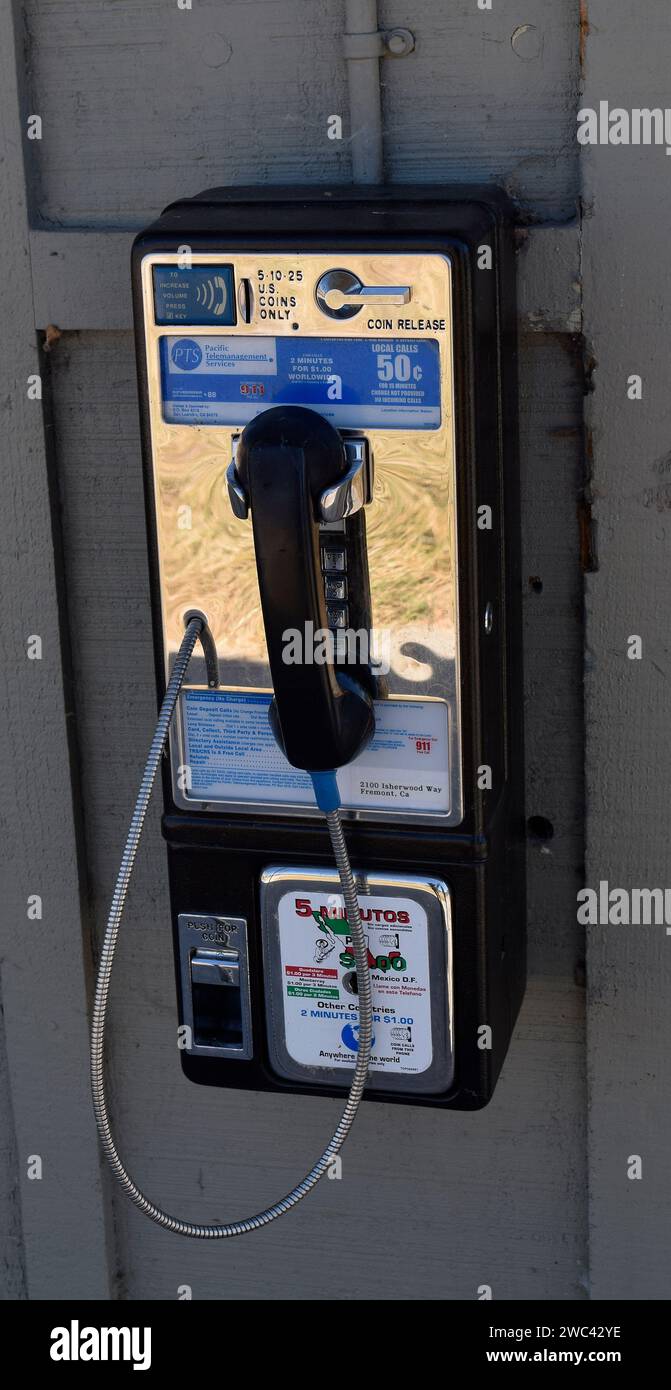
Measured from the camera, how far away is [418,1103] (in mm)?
1728

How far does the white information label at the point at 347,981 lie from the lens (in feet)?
5.48

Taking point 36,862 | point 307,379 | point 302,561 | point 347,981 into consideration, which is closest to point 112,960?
point 347,981

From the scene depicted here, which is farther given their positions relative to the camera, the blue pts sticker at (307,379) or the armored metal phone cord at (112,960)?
the armored metal phone cord at (112,960)

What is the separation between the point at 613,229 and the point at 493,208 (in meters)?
0.16

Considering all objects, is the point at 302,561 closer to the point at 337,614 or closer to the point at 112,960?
the point at 337,614

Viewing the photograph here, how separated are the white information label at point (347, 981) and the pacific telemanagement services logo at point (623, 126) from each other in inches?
32.2

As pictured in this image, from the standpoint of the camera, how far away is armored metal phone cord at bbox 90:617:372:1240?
1620mm

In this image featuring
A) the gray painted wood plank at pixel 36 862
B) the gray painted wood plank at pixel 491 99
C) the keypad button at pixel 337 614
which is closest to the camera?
the keypad button at pixel 337 614

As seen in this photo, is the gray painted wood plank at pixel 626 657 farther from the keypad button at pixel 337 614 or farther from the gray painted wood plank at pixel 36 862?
the gray painted wood plank at pixel 36 862

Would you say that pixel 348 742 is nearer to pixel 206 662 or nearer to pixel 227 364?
pixel 206 662

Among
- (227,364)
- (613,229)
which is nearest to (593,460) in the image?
(613,229)

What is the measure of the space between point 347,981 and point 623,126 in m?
0.94

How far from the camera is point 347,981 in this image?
1702 millimetres

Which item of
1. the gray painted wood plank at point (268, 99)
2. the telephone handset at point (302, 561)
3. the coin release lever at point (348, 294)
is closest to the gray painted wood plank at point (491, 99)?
the gray painted wood plank at point (268, 99)
